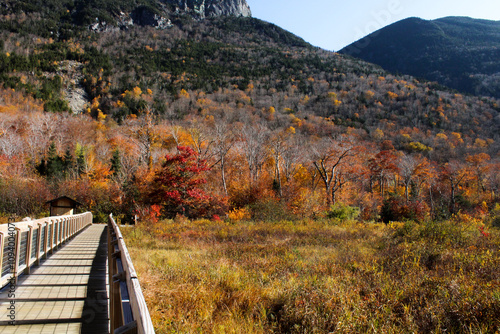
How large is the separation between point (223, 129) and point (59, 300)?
4264cm

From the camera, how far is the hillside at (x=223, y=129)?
104 feet

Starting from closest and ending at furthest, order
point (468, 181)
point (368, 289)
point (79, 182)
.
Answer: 1. point (368, 289)
2. point (79, 182)
3. point (468, 181)

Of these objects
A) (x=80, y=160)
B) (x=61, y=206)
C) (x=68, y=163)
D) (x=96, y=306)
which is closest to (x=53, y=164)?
(x=68, y=163)

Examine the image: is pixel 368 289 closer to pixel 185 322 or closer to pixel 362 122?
pixel 185 322

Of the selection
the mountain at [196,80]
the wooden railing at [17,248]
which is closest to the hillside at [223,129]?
the mountain at [196,80]

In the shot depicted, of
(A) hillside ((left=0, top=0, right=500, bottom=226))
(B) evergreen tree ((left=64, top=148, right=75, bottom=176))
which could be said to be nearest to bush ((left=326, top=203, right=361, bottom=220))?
(A) hillside ((left=0, top=0, right=500, bottom=226))

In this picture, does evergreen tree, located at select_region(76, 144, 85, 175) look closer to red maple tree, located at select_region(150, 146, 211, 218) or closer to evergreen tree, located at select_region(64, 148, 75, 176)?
evergreen tree, located at select_region(64, 148, 75, 176)

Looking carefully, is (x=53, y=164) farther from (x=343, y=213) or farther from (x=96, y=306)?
(x=96, y=306)

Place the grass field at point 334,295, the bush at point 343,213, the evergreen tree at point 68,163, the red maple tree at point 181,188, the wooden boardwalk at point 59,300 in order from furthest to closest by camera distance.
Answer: the evergreen tree at point 68,163 < the red maple tree at point 181,188 < the bush at point 343,213 < the grass field at point 334,295 < the wooden boardwalk at point 59,300

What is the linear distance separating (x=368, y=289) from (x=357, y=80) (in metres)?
151

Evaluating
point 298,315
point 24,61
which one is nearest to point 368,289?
point 298,315

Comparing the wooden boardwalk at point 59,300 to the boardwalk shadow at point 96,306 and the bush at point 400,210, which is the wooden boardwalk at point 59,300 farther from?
the bush at point 400,210

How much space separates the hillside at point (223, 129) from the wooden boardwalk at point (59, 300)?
17249 millimetres

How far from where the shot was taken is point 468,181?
59062 millimetres
